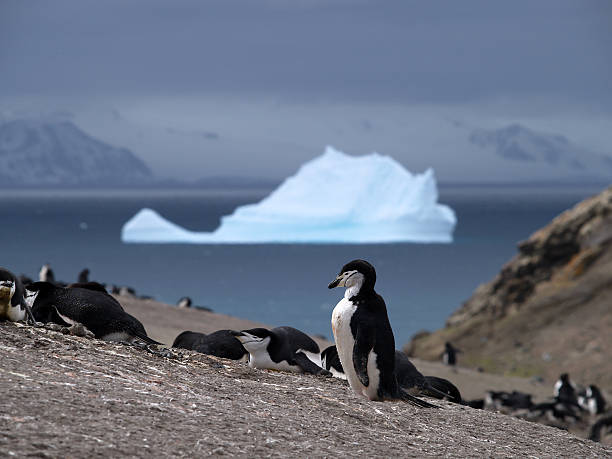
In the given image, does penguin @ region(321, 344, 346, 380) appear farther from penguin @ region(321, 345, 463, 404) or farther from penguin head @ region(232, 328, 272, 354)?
penguin head @ region(232, 328, 272, 354)

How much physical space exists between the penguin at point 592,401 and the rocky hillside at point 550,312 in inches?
88.4

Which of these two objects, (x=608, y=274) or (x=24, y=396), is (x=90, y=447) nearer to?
(x=24, y=396)

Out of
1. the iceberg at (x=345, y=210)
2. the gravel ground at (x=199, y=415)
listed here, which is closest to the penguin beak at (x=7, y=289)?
the gravel ground at (x=199, y=415)

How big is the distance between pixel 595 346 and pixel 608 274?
2886 millimetres

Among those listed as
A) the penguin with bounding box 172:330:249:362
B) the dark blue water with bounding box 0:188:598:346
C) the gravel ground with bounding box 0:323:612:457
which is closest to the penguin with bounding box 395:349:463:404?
the gravel ground with bounding box 0:323:612:457

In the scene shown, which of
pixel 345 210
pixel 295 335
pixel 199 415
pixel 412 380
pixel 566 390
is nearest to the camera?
pixel 199 415

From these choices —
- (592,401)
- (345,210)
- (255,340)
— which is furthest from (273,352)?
(345,210)

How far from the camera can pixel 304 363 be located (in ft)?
25.7

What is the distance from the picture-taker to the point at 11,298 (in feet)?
22.5

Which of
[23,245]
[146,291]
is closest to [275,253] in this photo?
[23,245]

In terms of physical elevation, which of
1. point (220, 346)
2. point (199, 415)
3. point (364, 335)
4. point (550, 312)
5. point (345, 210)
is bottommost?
point (199, 415)

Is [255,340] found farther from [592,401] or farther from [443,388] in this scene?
[592,401]

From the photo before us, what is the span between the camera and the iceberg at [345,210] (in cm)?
6456

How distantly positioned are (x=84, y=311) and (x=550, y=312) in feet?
57.6
